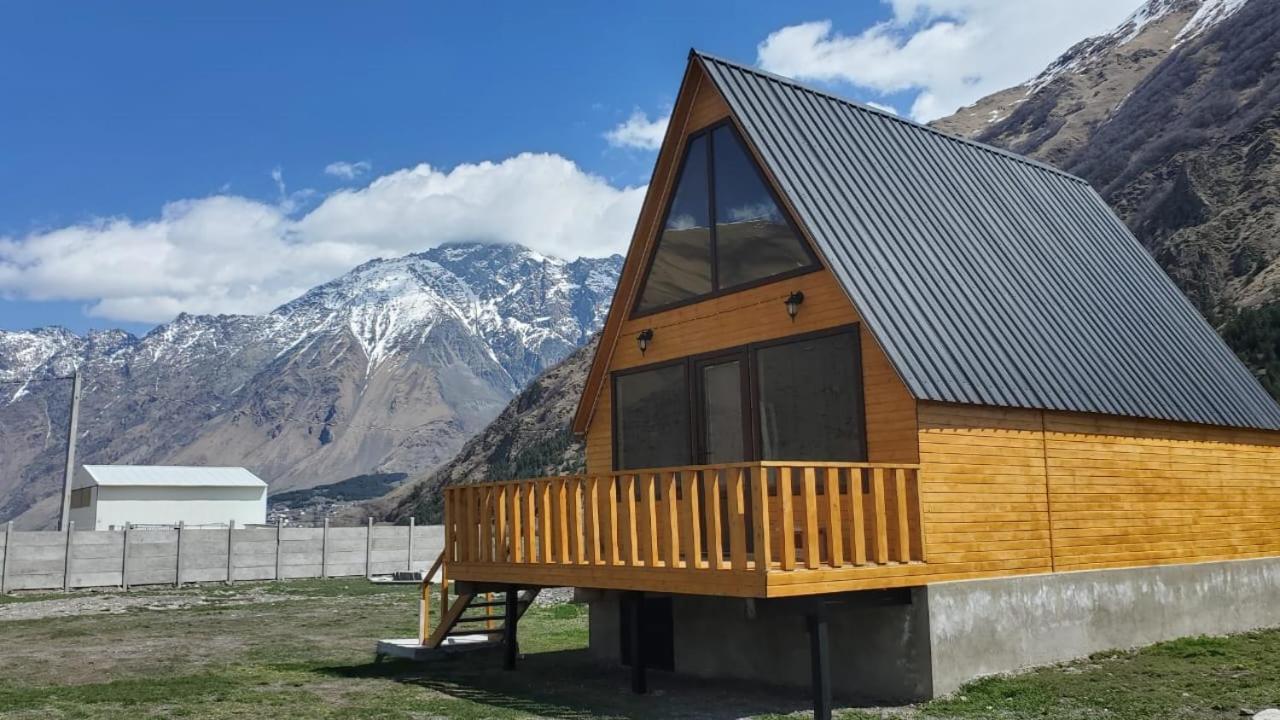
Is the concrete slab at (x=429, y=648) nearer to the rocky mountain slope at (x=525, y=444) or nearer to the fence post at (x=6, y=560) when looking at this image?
the fence post at (x=6, y=560)

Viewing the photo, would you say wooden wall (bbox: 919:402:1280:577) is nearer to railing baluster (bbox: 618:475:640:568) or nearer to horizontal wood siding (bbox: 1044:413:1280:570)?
horizontal wood siding (bbox: 1044:413:1280:570)

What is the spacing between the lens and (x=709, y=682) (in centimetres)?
1403

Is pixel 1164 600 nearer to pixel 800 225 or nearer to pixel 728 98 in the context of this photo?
pixel 800 225

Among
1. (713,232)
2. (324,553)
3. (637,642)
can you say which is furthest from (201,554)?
(713,232)

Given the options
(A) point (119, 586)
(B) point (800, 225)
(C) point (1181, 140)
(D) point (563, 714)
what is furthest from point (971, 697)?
(C) point (1181, 140)

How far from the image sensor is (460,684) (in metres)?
14.1

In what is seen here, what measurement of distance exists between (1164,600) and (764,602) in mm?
6792

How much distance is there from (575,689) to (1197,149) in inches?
2448

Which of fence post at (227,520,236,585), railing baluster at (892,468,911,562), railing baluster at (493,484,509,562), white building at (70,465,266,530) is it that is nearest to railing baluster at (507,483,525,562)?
railing baluster at (493,484,509,562)

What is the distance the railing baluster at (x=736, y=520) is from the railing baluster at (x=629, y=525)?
1.41 meters

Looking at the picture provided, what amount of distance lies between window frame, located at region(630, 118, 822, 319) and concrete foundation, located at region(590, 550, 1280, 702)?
3.99m

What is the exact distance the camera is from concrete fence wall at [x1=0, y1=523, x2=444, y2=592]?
110ft

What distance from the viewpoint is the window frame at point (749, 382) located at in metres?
12.8

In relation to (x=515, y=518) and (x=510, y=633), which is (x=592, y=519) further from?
(x=510, y=633)
